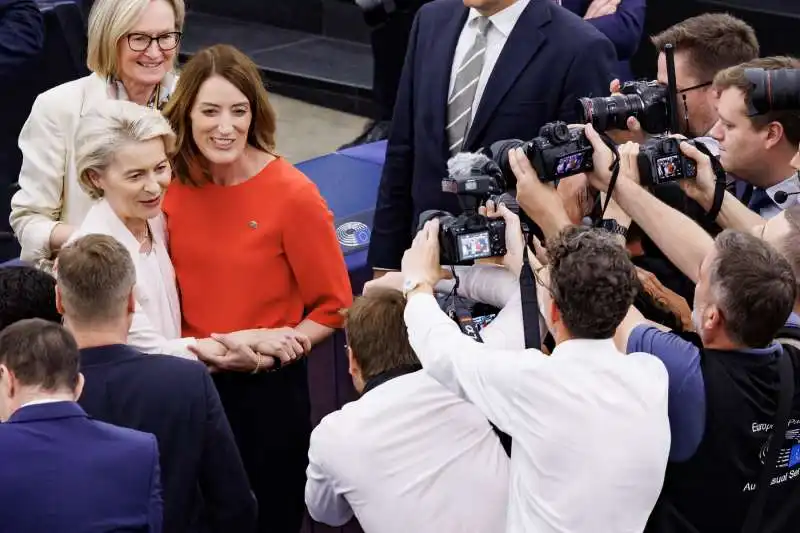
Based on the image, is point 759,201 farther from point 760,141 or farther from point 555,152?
point 555,152

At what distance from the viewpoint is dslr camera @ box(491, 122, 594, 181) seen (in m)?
2.85

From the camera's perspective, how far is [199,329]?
3215mm

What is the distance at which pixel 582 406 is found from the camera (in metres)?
2.26

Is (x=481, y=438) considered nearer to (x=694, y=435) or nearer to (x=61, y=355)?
(x=694, y=435)

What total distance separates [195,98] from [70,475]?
1266 millimetres

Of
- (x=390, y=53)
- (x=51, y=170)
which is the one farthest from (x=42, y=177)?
(x=390, y=53)

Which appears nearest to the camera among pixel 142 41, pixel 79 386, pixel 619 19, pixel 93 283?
pixel 79 386

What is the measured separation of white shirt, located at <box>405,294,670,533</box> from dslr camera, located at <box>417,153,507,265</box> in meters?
0.40

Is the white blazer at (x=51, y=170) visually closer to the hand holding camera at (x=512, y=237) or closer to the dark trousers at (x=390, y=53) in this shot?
the hand holding camera at (x=512, y=237)

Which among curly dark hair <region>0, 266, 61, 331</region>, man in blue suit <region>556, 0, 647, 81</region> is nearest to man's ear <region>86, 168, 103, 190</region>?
curly dark hair <region>0, 266, 61, 331</region>

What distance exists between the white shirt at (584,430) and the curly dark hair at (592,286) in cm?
4

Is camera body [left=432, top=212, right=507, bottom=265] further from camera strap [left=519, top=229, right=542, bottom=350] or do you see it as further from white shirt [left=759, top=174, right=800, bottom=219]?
white shirt [left=759, top=174, right=800, bottom=219]

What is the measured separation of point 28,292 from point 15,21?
7.88 ft

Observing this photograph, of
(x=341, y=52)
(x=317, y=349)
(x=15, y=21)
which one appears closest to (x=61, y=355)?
(x=317, y=349)
